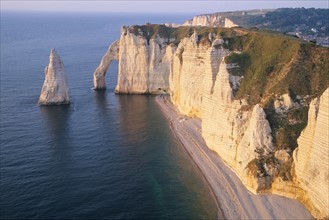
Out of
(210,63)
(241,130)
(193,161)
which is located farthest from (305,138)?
(210,63)

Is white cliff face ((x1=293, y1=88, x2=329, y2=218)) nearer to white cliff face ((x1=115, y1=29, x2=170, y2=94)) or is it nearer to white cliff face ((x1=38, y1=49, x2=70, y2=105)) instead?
white cliff face ((x1=115, y1=29, x2=170, y2=94))

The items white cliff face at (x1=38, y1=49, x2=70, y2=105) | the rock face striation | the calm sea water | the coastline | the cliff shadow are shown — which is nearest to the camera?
the rock face striation

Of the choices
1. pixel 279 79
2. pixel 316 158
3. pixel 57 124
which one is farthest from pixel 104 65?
pixel 316 158

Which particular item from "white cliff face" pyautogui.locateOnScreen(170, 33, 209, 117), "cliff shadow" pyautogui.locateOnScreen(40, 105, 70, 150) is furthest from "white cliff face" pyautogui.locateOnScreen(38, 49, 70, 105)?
"white cliff face" pyautogui.locateOnScreen(170, 33, 209, 117)

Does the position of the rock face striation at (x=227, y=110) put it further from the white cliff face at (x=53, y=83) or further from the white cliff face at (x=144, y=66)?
the white cliff face at (x=53, y=83)

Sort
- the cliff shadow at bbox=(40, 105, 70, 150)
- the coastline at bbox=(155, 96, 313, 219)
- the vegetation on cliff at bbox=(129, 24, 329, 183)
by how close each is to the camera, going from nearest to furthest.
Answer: the coastline at bbox=(155, 96, 313, 219)
the vegetation on cliff at bbox=(129, 24, 329, 183)
the cliff shadow at bbox=(40, 105, 70, 150)

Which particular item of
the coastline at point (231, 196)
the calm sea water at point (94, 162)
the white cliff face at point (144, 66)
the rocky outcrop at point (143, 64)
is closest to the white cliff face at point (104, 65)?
the calm sea water at point (94, 162)

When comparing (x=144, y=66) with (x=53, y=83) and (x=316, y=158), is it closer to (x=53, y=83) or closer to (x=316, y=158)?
(x=53, y=83)
